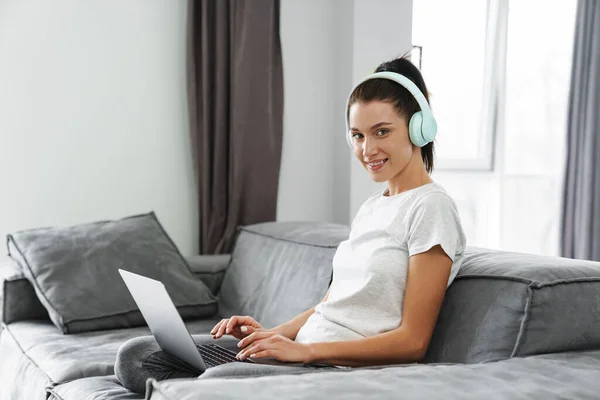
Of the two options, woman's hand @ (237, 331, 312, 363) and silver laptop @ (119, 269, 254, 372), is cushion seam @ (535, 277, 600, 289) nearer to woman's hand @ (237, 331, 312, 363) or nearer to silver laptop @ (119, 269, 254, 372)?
woman's hand @ (237, 331, 312, 363)

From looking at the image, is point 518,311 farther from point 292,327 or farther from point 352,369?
point 292,327

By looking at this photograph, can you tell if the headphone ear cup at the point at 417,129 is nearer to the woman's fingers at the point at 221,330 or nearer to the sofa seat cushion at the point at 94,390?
the woman's fingers at the point at 221,330

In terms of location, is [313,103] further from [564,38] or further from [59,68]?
[564,38]

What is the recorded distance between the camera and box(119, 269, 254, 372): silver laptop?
1.41 metres

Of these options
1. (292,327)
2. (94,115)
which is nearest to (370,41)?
(94,115)

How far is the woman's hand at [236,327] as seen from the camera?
1.61 m

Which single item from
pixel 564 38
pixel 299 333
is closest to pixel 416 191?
pixel 299 333

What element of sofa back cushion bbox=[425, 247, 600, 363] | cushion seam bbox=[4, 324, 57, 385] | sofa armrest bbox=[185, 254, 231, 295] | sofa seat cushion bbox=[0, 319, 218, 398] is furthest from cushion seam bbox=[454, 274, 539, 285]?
sofa armrest bbox=[185, 254, 231, 295]

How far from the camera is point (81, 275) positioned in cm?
254

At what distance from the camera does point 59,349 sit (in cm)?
216

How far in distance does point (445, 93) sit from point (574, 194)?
0.96 meters

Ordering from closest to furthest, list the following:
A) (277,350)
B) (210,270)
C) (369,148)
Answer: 1. (277,350)
2. (369,148)
3. (210,270)

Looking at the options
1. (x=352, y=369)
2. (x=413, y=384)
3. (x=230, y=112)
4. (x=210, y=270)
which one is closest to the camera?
(x=413, y=384)

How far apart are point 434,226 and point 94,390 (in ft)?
2.97
